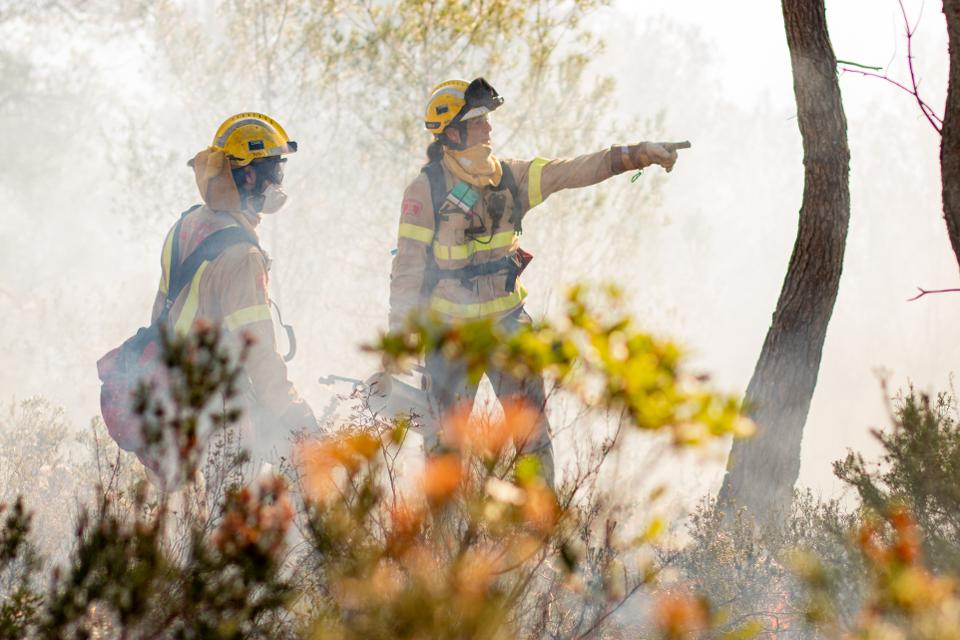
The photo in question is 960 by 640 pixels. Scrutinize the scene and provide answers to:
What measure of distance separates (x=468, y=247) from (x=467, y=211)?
0.59ft

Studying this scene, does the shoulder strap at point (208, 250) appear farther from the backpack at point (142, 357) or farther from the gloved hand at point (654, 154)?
the gloved hand at point (654, 154)

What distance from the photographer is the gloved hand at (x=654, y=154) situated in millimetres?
4398

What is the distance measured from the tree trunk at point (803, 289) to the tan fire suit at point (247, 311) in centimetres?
215

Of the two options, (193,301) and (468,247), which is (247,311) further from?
(468,247)

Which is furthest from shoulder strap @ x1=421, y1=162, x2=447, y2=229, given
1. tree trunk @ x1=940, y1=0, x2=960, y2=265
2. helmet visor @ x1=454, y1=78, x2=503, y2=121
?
tree trunk @ x1=940, y1=0, x2=960, y2=265

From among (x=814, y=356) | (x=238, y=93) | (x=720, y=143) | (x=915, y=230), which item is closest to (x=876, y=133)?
(x=915, y=230)

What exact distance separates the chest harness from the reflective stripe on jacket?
0.03 feet

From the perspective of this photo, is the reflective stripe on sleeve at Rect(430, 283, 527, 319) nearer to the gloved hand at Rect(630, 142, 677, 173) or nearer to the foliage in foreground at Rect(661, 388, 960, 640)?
the gloved hand at Rect(630, 142, 677, 173)

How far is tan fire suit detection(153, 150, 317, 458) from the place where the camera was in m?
4.10

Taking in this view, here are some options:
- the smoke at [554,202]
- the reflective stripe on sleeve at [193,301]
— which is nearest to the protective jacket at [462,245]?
the reflective stripe on sleeve at [193,301]

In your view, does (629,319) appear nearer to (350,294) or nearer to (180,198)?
(180,198)

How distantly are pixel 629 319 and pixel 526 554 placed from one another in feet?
2.65

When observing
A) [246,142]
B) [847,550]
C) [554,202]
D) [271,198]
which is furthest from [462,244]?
[554,202]

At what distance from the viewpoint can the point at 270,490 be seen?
2.40 m
